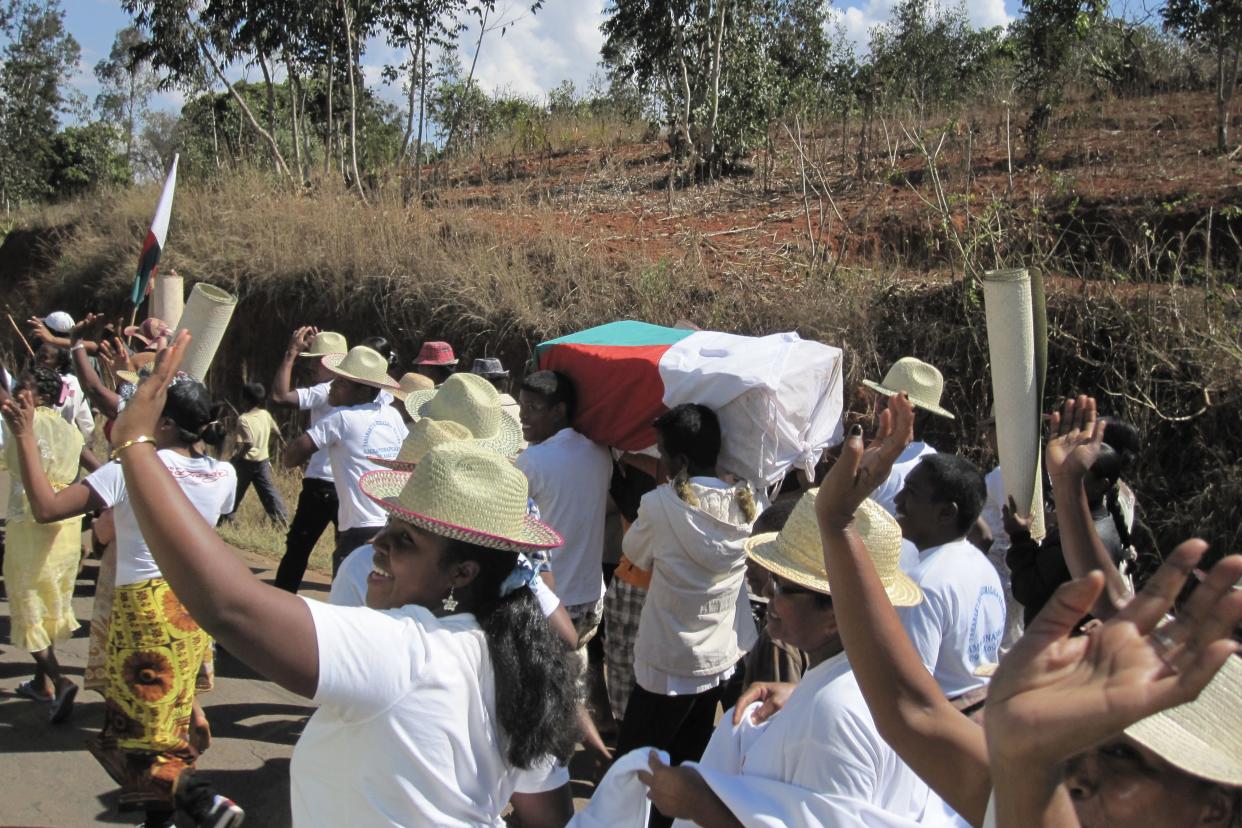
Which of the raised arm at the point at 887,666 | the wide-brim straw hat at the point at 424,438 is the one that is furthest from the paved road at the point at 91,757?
the raised arm at the point at 887,666

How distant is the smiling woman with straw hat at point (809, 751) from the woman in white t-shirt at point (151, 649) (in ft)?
7.76

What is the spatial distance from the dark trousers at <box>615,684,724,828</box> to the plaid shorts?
1.26ft

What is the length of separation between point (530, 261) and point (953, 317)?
4.71m

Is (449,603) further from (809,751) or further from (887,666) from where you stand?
(887,666)

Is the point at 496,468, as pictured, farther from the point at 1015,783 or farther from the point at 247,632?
the point at 1015,783

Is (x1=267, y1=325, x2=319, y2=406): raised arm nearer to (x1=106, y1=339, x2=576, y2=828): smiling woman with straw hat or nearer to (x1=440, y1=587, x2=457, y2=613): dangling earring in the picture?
(x1=106, y1=339, x2=576, y2=828): smiling woman with straw hat

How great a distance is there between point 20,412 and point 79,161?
31611 mm

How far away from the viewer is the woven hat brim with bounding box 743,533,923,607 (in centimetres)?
239

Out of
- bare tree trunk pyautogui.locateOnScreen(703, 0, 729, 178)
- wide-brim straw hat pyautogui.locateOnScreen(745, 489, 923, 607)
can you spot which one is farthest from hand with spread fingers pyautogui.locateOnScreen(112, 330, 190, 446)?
bare tree trunk pyautogui.locateOnScreen(703, 0, 729, 178)

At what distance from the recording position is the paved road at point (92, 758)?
172 inches

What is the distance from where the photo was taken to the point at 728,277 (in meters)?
9.31

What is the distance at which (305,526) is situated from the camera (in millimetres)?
6363

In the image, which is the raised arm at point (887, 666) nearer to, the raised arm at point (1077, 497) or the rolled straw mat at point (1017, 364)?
the raised arm at point (1077, 497)

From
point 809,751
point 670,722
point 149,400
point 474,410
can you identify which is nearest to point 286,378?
point 474,410
